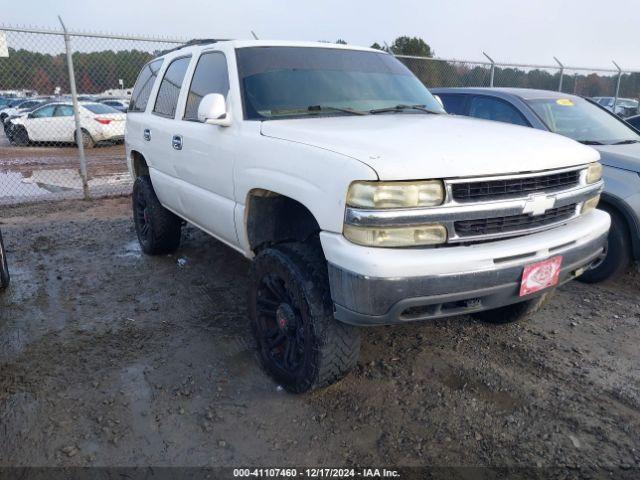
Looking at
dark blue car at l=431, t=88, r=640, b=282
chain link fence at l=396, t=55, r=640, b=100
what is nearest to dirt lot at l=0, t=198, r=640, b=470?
dark blue car at l=431, t=88, r=640, b=282

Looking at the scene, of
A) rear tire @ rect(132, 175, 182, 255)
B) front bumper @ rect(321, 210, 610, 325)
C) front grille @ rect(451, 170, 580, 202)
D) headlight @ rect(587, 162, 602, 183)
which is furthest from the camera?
rear tire @ rect(132, 175, 182, 255)

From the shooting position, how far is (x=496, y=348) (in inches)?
136

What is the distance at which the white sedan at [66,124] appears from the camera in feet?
49.6

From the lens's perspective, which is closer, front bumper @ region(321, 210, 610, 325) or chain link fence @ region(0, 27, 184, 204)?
front bumper @ region(321, 210, 610, 325)

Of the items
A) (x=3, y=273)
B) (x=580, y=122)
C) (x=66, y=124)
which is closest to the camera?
(x=3, y=273)

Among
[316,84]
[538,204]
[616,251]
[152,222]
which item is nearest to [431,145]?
[538,204]

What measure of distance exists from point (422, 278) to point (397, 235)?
0.22 meters

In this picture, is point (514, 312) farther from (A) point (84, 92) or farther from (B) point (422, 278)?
(A) point (84, 92)

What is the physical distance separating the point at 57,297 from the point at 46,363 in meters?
1.18

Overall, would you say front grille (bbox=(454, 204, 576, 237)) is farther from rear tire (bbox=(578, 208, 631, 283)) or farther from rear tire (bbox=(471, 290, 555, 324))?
rear tire (bbox=(578, 208, 631, 283))

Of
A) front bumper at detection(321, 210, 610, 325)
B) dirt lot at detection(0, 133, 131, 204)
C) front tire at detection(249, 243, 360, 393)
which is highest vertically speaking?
front bumper at detection(321, 210, 610, 325)

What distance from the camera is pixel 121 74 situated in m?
9.54

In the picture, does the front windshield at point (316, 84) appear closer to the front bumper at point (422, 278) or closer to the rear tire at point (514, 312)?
the front bumper at point (422, 278)

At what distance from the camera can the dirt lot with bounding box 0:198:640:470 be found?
249 cm
